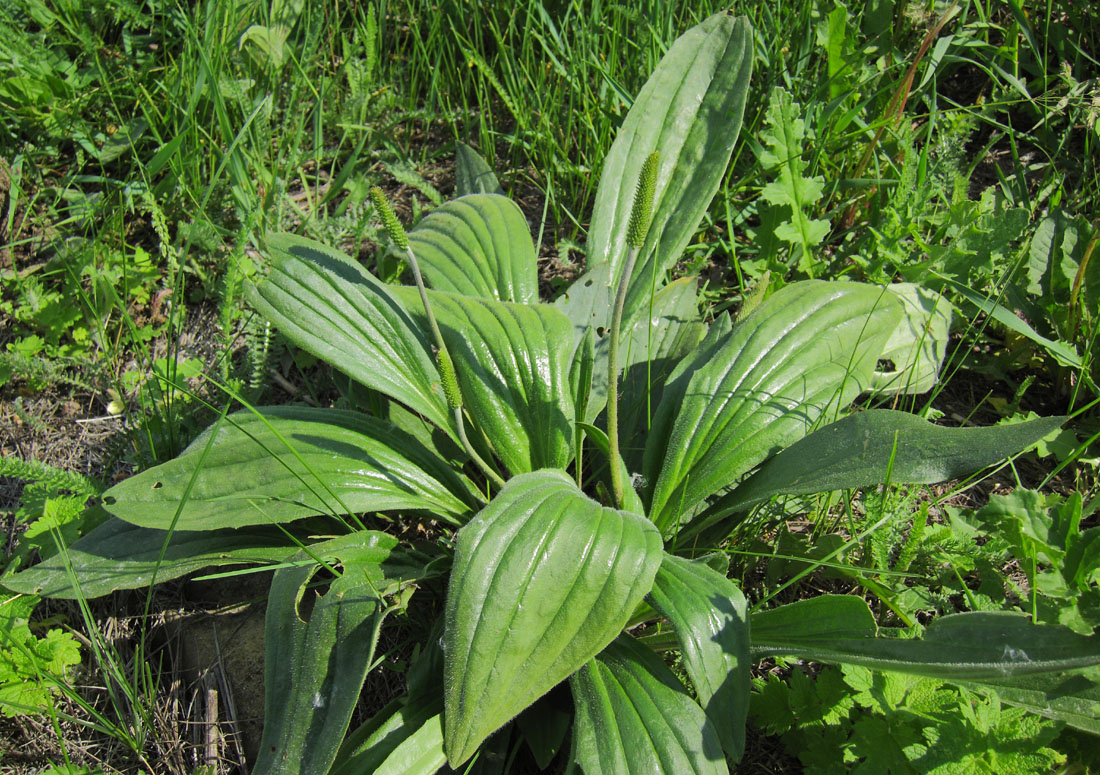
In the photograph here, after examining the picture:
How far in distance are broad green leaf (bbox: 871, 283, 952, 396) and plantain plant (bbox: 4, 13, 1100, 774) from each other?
0.01 metres

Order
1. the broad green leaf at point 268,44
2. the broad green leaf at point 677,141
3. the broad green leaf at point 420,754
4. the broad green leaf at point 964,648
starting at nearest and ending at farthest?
the broad green leaf at point 964,648 < the broad green leaf at point 420,754 < the broad green leaf at point 677,141 < the broad green leaf at point 268,44

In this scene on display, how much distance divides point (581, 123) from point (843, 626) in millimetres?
2017

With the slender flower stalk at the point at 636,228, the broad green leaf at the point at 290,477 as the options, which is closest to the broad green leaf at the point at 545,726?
the broad green leaf at the point at 290,477

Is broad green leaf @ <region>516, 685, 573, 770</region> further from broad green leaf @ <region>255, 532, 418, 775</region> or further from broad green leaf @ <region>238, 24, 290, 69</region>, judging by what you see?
broad green leaf @ <region>238, 24, 290, 69</region>

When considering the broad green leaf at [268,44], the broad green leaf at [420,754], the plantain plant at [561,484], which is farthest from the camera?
the broad green leaf at [268,44]

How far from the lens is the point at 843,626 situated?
5.43 feet

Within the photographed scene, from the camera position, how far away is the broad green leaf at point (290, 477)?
1.82 m

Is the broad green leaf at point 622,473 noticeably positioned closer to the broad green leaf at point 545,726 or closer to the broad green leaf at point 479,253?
the broad green leaf at point 545,726

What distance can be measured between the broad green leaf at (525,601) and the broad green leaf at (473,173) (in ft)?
4.60

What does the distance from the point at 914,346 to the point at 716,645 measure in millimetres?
1152

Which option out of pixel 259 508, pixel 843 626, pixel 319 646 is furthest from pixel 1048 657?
pixel 259 508

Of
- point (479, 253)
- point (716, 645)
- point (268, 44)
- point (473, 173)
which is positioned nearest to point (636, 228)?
point (716, 645)

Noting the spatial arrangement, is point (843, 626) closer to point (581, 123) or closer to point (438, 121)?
point (581, 123)

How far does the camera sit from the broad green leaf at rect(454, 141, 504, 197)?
269cm
